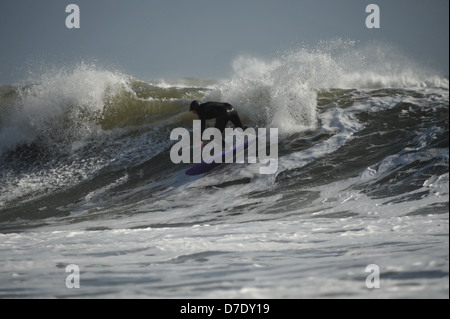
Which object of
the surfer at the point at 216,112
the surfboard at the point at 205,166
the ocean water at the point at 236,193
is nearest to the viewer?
the ocean water at the point at 236,193

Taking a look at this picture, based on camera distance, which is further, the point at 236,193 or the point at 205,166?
the point at 205,166

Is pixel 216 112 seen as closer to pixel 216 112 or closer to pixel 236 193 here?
pixel 216 112

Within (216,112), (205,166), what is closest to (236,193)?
(205,166)

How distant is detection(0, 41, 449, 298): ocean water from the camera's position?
303 centimetres

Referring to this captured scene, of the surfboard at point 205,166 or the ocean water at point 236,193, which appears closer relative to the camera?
the ocean water at point 236,193

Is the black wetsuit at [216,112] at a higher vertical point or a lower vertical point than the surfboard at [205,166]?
higher

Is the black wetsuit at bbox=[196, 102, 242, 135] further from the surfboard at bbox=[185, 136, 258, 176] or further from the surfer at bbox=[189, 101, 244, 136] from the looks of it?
the surfboard at bbox=[185, 136, 258, 176]

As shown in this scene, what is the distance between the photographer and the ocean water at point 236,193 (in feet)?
9.95

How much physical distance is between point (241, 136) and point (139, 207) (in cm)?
302

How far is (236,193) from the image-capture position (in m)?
6.90

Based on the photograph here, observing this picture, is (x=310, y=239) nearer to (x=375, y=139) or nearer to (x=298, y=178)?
(x=298, y=178)

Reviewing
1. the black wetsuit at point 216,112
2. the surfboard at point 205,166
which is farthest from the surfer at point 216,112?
the surfboard at point 205,166

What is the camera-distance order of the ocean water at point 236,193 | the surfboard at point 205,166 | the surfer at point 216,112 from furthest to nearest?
the surfer at point 216,112
the surfboard at point 205,166
the ocean water at point 236,193

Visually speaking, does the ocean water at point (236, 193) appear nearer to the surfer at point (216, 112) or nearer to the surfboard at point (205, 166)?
the surfboard at point (205, 166)
